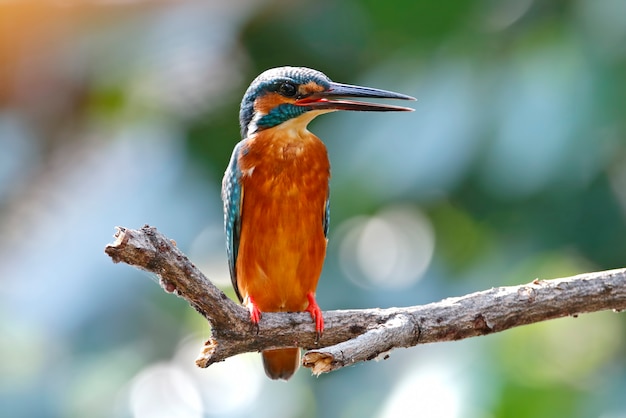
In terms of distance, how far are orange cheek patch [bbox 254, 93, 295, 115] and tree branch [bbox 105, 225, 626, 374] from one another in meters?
0.89

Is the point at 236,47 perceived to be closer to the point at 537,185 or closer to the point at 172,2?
the point at 172,2

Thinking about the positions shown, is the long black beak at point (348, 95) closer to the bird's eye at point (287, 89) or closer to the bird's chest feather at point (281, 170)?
the bird's eye at point (287, 89)

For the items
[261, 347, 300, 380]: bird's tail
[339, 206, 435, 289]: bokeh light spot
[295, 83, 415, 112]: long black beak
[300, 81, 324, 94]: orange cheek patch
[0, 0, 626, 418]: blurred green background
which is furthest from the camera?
[339, 206, 435, 289]: bokeh light spot

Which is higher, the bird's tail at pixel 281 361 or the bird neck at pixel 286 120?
the bird neck at pixel 286 120

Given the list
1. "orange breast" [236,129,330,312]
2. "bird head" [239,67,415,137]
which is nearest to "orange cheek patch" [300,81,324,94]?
"bird head" [239,67,415,137]

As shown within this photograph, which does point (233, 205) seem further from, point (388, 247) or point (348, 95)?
point (388, 247)

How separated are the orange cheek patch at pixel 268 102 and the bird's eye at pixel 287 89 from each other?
0.06 ft

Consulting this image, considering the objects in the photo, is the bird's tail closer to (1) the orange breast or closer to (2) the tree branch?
(1) the orange breast

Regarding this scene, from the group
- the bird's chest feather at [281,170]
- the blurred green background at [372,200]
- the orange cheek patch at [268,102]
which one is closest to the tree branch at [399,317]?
the bird's chest feather at [281,170]

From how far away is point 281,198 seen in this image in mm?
3750

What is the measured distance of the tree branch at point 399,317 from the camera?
2.80m

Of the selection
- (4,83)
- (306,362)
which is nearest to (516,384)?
(306,362)

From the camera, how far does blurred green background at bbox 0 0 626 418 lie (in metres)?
5.34

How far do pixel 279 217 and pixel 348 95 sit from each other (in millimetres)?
529
